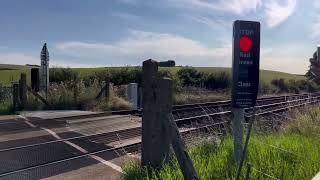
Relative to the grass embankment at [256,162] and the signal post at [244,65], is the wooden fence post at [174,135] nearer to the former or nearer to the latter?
the grass embankment at [256,162]

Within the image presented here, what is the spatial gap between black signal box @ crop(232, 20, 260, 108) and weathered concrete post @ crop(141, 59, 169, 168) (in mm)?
1087

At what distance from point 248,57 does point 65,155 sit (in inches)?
204

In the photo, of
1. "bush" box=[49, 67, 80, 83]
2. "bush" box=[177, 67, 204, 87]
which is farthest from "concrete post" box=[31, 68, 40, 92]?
"bush" box=[177, 67, 204, 87]

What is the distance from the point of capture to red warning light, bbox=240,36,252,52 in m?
6.75

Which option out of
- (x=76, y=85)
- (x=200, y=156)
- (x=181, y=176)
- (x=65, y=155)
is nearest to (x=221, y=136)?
(x=200, y=156)

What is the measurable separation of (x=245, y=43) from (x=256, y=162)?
5.29ft

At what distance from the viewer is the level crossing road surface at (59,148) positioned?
8.80 m

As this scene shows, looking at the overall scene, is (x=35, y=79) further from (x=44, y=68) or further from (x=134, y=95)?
(x=134, y=95)

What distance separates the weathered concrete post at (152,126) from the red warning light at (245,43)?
4.01 ft

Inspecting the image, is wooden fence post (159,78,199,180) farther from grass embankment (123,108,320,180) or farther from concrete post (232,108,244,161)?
concrete post (232,108,244,161)

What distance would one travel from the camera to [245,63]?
6.70m

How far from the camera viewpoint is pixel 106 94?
2572 cm

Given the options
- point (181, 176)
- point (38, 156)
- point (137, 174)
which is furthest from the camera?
point (38, 156)

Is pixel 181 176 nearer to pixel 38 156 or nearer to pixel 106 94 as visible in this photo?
pixel 38 156
